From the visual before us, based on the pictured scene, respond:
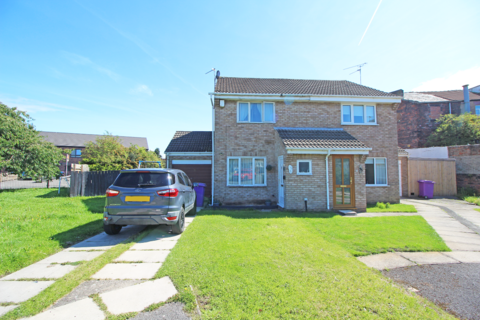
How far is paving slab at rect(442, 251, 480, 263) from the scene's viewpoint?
4.66 metres

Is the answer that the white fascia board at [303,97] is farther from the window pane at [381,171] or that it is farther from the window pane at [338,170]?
the window pane at [338,170]

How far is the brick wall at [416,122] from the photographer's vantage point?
24.5 m

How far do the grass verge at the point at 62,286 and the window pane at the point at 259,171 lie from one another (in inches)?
290

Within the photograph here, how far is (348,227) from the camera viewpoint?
688 centimetres

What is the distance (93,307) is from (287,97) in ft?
35.5

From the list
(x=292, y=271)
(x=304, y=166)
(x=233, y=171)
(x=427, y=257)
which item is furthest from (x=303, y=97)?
(x=292, y=271)

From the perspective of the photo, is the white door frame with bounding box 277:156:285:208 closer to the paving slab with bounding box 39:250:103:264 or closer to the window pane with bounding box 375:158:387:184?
the window pane with bounding box 375:158:387:184

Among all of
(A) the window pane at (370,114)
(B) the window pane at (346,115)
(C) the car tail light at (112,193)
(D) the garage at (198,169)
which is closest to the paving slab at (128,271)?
(C) the car tail light at (112,193)

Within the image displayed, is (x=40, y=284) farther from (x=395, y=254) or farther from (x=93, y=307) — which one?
(x=395, y=254)

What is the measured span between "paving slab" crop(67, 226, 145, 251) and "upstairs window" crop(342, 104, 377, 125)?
36.0ft

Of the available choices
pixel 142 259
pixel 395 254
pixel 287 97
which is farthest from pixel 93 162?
pixel 395 254

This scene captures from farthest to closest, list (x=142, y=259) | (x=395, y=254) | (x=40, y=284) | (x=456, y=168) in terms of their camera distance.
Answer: (x=456, y=168) → (x=395, y=254) → (x=142, y=259) → (x=40, y=284)

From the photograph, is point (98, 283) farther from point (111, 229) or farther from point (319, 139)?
point (319, 139)

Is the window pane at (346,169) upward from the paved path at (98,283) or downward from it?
upward
